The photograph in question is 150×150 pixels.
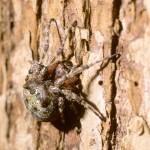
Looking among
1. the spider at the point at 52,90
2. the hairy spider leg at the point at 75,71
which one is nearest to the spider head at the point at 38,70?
the spider at the point at 52,90

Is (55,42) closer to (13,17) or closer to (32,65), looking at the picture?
(32,65)

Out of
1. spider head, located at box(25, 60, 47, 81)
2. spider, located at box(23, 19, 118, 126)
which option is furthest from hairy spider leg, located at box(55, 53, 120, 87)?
spider head, located at box(25, 60, 47, 81)

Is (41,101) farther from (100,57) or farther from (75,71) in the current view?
(100,57)

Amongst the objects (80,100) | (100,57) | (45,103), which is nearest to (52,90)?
(45,103)

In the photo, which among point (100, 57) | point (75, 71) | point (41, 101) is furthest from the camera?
point (41, 101)

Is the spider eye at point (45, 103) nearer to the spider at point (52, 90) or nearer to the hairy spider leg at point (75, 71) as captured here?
the spider at point (52, 90)

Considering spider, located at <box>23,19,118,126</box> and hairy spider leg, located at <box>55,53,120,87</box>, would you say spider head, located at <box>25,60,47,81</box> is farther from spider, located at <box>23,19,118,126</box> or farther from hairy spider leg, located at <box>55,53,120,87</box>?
hairy spider leg, located at <box>55,53,120,87</box>
